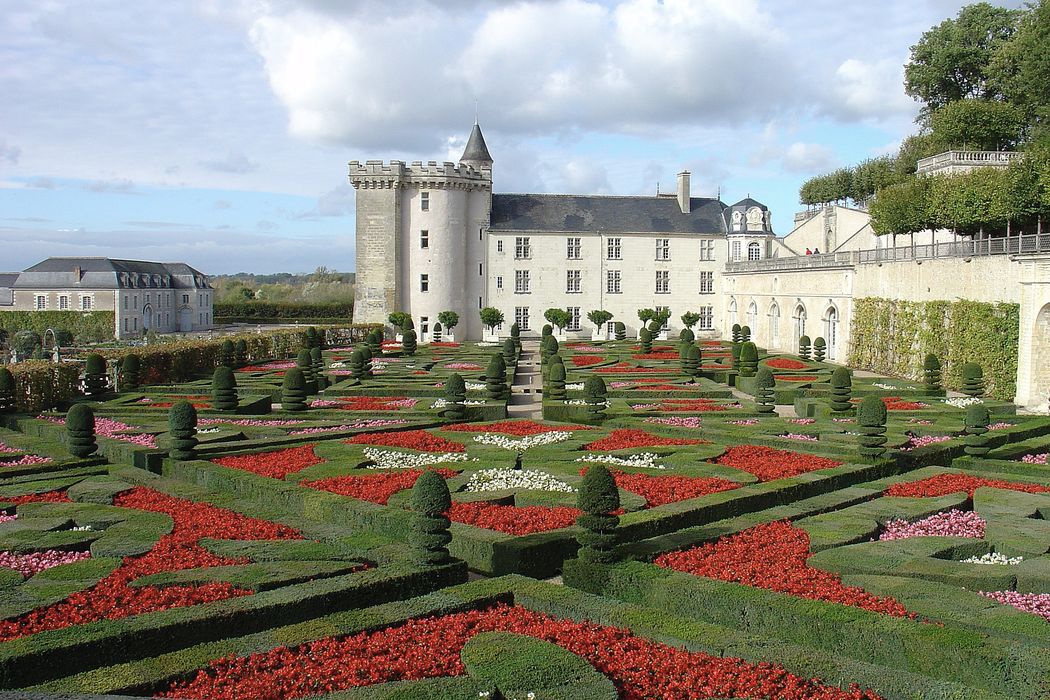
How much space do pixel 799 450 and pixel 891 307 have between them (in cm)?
1899

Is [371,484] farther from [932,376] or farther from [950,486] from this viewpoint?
[932,376]

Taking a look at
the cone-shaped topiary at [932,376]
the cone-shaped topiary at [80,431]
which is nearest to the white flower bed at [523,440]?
the cone-shaped topiary at [80,431]

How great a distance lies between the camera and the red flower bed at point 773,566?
8.23 m

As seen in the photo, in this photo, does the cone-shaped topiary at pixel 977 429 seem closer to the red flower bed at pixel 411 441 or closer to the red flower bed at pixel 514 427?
the red flower bed at pixel 514 427

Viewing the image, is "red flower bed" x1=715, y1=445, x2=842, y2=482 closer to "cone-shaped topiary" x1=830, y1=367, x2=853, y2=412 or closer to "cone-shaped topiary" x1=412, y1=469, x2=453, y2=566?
"cone-shaped topiary" x1=830, y1=367, x2=853, y2=412

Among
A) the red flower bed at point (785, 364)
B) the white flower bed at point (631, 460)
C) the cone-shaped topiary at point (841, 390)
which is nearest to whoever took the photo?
the white flower bed at point (631, 460)

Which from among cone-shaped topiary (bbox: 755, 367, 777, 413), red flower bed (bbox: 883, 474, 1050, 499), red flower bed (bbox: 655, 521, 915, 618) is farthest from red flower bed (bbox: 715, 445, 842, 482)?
cone-shaped topiary (bbox: 755, 367, 777, 413)

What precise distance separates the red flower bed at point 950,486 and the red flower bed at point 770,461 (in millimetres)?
1298

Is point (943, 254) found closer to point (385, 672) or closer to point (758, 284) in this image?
point (758, 284)

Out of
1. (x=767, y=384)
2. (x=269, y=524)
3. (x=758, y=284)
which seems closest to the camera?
(x=269, y=524)

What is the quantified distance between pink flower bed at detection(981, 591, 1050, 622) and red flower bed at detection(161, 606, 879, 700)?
2.61 meters

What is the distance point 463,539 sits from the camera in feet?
32.6

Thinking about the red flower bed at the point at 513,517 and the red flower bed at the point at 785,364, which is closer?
the red flower bed at the point at 513,517

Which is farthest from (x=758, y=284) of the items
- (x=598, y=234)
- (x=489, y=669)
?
(x=489, y=669)
